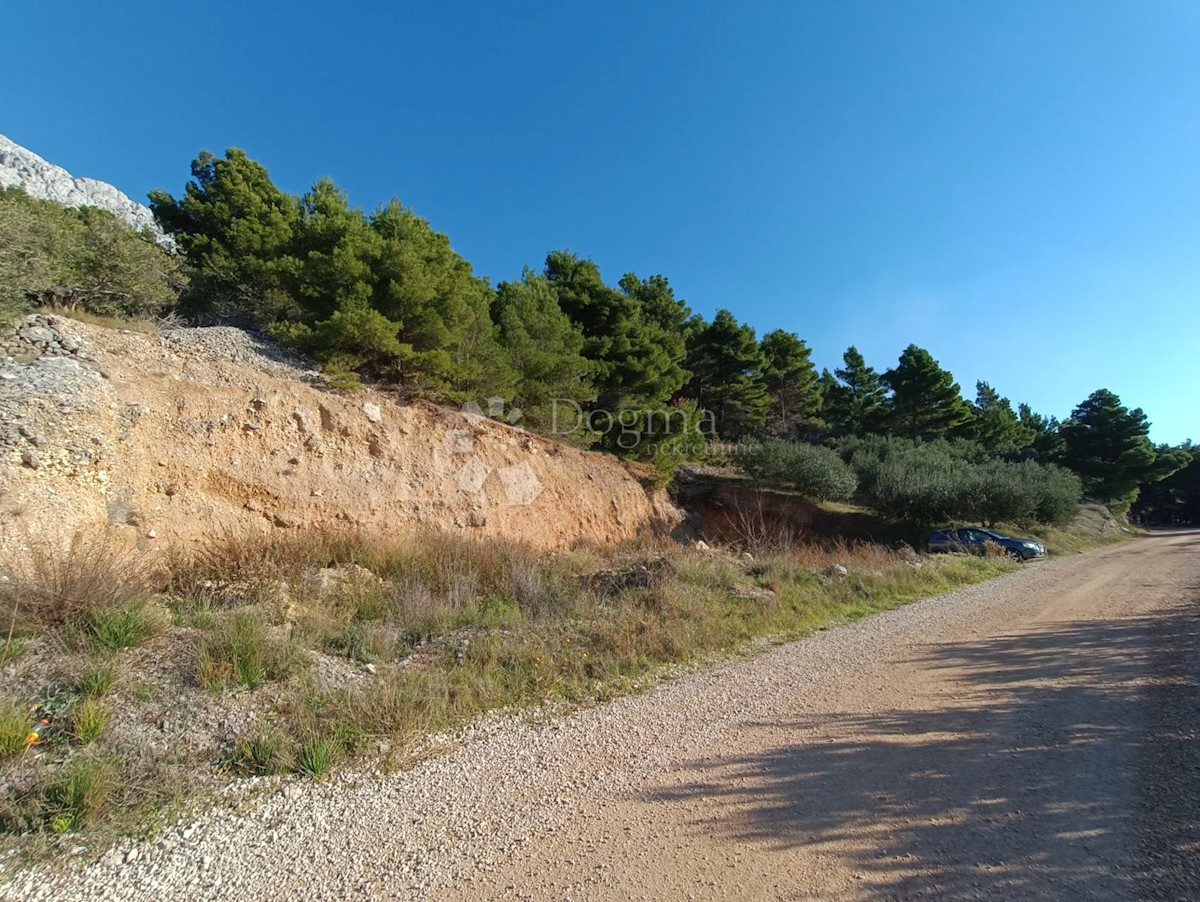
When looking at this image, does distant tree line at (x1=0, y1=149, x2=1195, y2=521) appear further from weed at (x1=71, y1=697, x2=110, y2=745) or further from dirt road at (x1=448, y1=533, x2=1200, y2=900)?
dirt road at (x1=448, y1=533, x2=1200, y2=900)

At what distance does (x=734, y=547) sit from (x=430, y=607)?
11.4m

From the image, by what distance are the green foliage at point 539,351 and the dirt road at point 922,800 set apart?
42.7 feet

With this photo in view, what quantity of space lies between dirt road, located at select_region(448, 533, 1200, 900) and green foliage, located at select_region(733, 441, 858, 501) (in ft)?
56.6

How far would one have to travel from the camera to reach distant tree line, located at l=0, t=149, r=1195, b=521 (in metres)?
11.5

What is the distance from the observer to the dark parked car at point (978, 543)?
55.6 feet

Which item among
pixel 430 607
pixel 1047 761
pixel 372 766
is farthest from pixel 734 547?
pixel 372 766

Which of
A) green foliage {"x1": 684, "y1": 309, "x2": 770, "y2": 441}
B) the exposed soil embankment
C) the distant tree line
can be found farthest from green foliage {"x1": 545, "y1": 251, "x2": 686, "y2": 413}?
green foliage {"x1": 684, "y1": 309, "x2": 770, "y2": 441}

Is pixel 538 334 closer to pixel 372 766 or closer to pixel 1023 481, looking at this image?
pixel 372 766

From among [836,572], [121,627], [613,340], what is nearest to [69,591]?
[121,627]

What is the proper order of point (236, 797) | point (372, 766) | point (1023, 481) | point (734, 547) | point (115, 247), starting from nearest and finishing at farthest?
point (236, 797), point (372, 766), point (115, 247), point (734, 547), point (1023, 481)

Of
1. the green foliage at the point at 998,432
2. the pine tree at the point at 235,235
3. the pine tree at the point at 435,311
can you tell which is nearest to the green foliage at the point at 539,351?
the pine tree at the point at 435,311

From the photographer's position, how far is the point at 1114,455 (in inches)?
1553

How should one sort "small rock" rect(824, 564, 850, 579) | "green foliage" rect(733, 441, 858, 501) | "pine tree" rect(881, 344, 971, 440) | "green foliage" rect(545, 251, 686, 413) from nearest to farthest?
"small rock" rect(824, 564, 850, 579), "green foliage" rect(545, 251, 686, 413), "green foliage" rect(733, 441, 858, 501), "pine tree" rect(881, 344, 971, 440)

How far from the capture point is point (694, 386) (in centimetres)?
2980
